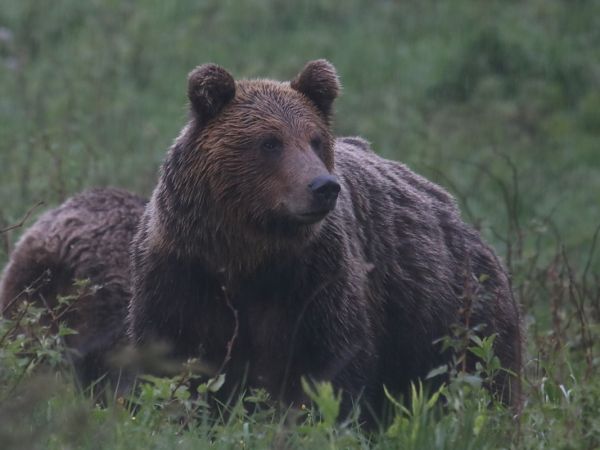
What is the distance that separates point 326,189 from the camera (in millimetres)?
5523

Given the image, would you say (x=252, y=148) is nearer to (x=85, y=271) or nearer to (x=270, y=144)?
(x=270, y=144)

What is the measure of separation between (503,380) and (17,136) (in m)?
6.69

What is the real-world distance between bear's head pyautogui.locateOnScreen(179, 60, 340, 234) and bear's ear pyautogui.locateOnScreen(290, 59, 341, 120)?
0.12 m

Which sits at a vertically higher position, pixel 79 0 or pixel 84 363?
pixel 79 0

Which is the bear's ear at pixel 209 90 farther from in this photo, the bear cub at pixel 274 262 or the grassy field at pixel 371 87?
the grassy field at pixel 371 87

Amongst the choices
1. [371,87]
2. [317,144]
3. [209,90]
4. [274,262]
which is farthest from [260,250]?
[371,87]

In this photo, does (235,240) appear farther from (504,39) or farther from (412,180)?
(504,39)

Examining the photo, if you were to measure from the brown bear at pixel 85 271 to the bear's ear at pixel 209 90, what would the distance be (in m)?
1.44

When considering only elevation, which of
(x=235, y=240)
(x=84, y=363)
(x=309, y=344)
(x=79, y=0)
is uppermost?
(x=79, y=0)

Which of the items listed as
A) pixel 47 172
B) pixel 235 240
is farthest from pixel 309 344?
pixel 47 172

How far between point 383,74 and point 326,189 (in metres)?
9.92

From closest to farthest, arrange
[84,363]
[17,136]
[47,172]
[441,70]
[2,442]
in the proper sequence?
1. [2,442]
2. [84,363]
3. [47,172]
4. [17,136]
5. [441,70]

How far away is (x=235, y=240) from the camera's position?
5906 millimetres

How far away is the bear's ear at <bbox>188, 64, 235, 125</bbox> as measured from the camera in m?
5.93
